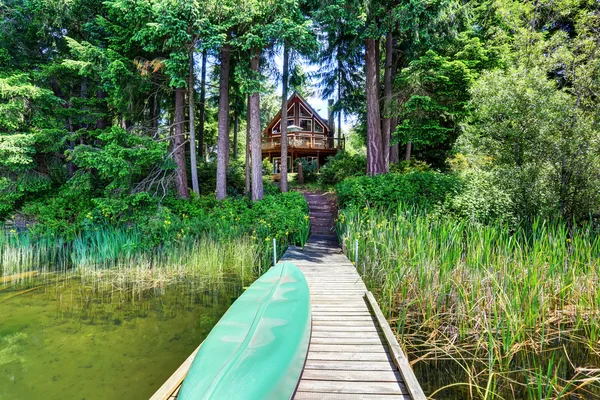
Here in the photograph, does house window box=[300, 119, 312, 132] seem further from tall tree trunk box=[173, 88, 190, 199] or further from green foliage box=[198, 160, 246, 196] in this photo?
tall tree trunk box=[173, 88, 190, 199]

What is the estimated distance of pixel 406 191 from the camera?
8258 millimetres

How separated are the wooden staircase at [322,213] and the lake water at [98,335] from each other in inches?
186

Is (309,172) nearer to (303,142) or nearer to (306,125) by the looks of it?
(303,142)

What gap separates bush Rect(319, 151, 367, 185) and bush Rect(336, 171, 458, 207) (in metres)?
6.57

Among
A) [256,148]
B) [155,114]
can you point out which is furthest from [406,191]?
[155,114]

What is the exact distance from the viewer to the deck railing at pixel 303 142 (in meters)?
21.3

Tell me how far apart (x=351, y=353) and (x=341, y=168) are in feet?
44.7

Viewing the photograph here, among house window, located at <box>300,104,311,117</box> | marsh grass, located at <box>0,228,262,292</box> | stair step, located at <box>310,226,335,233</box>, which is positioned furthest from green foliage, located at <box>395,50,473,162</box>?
house window, located at <box>300,104,311,117</box>

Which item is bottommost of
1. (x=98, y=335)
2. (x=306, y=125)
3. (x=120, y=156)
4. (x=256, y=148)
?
(x=98, y=335)

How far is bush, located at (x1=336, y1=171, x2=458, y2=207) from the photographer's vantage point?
8102 mm

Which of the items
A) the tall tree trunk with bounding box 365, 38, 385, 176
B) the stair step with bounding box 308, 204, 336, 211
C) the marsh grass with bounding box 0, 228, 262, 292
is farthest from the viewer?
the stair step with bounding box 308, 204, 336, 211

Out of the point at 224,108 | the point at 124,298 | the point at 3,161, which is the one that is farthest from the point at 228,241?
the point at 3,161

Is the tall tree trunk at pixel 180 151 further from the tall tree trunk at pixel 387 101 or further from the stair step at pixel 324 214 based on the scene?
the tall tree trunk at pixel 387 101

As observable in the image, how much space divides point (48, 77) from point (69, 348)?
11.5 meters
